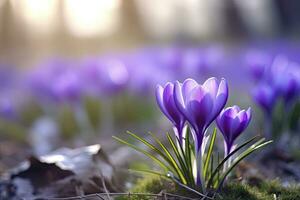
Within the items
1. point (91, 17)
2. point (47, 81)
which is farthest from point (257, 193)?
point (91, 17)

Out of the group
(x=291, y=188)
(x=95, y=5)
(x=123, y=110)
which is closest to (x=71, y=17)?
(x=95, y=5)

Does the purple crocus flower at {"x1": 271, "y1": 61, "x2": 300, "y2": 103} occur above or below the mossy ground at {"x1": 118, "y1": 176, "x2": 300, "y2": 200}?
above

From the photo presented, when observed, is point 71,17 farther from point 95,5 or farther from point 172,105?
point 172,105

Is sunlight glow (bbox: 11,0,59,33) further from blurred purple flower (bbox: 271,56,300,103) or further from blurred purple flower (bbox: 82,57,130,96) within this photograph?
blurred purple flower (bbox: 271,56,300,103)

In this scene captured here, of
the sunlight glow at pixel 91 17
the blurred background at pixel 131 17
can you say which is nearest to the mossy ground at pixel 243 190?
the sunlight glow at pixel 91 17

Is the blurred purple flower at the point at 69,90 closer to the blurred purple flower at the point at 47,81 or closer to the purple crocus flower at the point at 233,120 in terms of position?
the blurred purple flower at the point at 47,81

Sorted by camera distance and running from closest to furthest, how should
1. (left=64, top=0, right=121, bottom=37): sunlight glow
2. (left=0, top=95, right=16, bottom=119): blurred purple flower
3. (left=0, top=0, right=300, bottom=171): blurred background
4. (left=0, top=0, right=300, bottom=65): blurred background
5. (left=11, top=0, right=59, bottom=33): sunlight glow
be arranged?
(left=0, top=0, right=300, bottom=171): blurred background, (left=0, top=95, right=16, bottom=119): blurred purple flower, (left=64, top=0, right=121, bottom=37): sunlight glow, (left=11, top=0, right=59, bottom=33): sunlight glow, (left=0, top=0, right=300, bottom=65): blurred background

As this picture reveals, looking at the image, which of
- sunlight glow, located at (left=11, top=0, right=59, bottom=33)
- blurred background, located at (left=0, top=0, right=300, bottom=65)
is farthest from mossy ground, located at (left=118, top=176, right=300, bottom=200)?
blurred background, located at (left=0, top=0, right=300, bottom=65)
